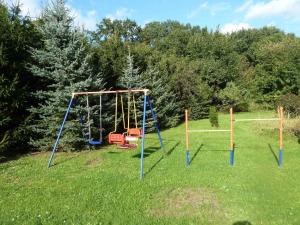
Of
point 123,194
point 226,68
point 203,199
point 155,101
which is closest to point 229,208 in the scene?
point 203,199

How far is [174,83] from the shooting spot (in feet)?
81.6

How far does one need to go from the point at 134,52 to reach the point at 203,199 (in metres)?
14.6

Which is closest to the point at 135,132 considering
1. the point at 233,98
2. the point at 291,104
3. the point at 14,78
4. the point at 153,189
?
the point at 153,189

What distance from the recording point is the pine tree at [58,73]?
12375 mm

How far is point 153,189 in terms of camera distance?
25.1ft

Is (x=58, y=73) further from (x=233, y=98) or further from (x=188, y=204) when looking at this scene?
(x=233, y=98)

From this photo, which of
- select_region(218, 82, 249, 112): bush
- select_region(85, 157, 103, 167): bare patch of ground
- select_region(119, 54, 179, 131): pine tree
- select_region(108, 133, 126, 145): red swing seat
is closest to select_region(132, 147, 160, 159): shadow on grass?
select_region(85, 157, 103, 167): bare patch of ground

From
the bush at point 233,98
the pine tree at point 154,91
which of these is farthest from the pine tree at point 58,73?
the bush at point 233,98

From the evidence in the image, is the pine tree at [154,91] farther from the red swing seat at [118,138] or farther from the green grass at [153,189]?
the red swing seat at [118,138]

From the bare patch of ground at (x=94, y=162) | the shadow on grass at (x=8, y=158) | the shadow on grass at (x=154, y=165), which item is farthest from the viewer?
the shadow on grass at (x=8, y=158)

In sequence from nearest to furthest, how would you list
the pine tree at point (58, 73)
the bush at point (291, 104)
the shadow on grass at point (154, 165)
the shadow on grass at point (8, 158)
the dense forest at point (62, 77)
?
the shadow on grass at point (154, 165) → the shadow on grass at point (8, 158) → the dense forest at point (62, 77) → the pine tree at point (58, 73) → the bush at point (291, 104)

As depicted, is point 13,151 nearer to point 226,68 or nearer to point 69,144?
point 69,144

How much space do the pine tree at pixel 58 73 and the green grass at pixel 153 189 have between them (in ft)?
3.01

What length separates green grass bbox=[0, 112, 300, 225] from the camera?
6.07 meters
